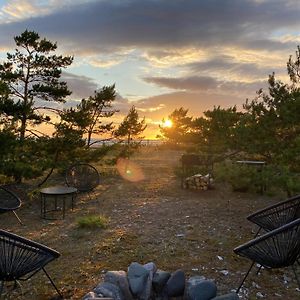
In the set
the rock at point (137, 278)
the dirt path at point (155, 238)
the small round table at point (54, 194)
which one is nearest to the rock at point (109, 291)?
the rock at point (137, 278)

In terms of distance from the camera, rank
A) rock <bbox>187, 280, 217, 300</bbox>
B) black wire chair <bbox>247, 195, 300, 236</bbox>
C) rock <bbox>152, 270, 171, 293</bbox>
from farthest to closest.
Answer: black wire chair <bbox>247, 195, 300, 236</bbox>, rock <bbox>152, 270, 171, 293</bbox>, rock <bbox>187, 280, 217, 300</bbox>

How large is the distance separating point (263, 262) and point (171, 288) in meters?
1.09

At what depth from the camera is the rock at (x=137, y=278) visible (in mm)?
4023

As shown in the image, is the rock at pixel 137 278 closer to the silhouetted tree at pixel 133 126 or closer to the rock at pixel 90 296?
the rock at pixel 90 296

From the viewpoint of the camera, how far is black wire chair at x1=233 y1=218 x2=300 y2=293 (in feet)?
11.7

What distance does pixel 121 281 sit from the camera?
4055 mm

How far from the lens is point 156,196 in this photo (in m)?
10.4

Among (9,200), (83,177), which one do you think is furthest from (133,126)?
(9,200)

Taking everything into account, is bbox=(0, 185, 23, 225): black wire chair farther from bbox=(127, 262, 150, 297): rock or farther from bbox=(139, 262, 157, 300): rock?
bbox=(139, 262, 157, 300): rock

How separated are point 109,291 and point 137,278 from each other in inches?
15.1

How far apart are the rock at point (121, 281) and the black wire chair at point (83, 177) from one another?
603 cm

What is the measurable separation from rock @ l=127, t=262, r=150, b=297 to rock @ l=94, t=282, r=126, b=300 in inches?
6.3

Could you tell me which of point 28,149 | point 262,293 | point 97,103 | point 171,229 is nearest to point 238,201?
point 171,229

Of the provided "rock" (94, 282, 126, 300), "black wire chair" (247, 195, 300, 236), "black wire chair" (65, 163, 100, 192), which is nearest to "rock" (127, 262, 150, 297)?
"rock" (94, 282, 126, 300)
